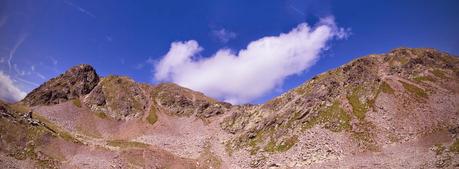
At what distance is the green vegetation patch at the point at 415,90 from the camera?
361ft

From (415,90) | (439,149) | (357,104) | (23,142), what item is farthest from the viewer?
(357,104)

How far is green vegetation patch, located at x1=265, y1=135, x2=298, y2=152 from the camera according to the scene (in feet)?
350

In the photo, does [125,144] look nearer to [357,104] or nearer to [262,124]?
[262,124]

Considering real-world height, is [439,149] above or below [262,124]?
below

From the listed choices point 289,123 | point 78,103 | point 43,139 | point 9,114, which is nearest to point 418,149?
point 289,123

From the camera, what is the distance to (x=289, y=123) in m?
118

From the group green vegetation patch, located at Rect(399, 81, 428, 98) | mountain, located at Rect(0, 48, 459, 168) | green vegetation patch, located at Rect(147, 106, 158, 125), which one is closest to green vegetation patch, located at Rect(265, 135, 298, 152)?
mountain, located at Rect(0, 48, 459, 168)

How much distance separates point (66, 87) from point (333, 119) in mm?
112837

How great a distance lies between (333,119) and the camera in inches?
4323

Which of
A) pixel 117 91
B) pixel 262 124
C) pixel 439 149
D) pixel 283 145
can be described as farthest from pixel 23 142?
pixel 439 149

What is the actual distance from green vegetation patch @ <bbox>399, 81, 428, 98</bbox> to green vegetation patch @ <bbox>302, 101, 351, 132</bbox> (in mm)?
21636

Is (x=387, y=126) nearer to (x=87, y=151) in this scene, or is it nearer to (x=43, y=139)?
(x=87, y=151)

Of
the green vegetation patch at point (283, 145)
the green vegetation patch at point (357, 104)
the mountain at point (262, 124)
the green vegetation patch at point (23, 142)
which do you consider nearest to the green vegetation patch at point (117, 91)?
the mountain at point (262, 124)

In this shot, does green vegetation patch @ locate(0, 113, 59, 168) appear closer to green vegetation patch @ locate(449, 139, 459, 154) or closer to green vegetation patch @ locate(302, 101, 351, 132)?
green vegetation patch @ locate(302, 101, 351, 132)
